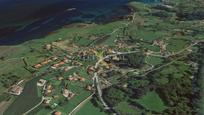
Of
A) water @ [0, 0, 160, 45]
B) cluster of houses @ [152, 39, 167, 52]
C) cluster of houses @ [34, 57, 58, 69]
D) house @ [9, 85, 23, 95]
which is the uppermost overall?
water @ [0, 0, 160, 45]

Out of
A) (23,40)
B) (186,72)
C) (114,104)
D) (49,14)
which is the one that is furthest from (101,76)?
(49,14)

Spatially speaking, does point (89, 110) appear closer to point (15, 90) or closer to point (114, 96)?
point (114, 96)

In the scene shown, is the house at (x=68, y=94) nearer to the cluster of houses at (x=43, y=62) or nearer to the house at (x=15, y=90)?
the house at (x=15, y=90)

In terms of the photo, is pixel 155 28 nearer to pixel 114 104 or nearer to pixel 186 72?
pixel 186 72

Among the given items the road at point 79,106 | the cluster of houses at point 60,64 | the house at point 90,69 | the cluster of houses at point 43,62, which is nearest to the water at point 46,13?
the cluster of houses at point 43,62

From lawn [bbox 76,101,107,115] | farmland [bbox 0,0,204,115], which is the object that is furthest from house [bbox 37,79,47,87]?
lawn [bbox 76,101,107,115]

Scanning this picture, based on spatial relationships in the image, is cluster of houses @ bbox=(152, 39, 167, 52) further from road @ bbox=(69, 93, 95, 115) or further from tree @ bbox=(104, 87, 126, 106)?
road @ bbox=(69, 93, 95, 115)
